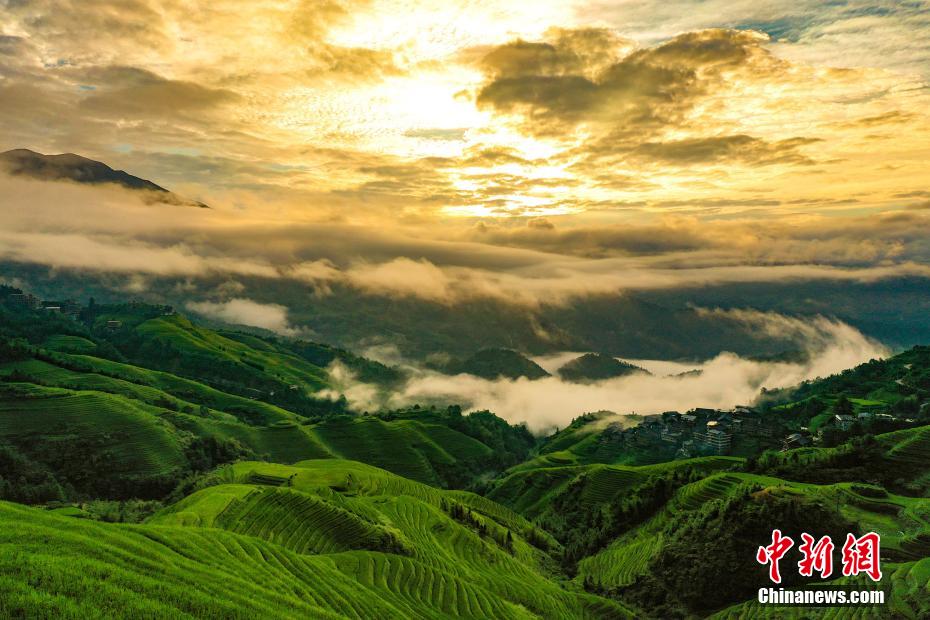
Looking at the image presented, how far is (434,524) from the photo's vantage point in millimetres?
123375

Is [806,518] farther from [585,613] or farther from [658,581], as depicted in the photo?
[585,613]

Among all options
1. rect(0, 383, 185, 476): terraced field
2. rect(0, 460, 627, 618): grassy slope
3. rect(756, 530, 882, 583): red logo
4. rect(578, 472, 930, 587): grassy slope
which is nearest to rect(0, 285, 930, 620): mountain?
rect(0, 460, 627, 618): grassy slope

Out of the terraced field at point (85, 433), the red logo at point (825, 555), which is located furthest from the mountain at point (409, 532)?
the red logo at point (825, 555)

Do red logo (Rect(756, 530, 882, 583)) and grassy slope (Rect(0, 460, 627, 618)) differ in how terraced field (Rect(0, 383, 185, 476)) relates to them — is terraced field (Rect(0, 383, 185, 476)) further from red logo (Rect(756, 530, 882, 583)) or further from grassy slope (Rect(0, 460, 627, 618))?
red logo (Rect(756, 530, 882, 583))

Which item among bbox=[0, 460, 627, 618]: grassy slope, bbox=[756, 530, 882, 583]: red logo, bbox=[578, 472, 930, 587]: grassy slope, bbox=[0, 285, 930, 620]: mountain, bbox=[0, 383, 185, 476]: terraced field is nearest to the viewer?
bbox=[0, 460, 627, 618]: grassy slope

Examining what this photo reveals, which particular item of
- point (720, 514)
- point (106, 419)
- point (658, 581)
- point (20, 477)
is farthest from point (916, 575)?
point (106, 419)

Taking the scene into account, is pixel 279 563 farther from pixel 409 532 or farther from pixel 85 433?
pixel 85 433

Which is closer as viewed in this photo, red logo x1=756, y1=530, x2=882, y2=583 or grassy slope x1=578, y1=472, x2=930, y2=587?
red logo x1=756, y1=530, x2=882, y2=583

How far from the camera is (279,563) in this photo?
2362 inches

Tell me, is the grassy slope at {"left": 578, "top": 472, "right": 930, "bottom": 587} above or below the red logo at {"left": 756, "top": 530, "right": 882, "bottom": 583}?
below

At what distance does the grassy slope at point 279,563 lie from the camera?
109ft

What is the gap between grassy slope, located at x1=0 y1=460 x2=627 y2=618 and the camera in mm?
33219

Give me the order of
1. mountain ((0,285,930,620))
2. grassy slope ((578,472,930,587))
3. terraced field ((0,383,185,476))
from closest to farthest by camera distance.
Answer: mountain ((0,285,930,620)), grassy slope ((578,472,930,587)), terraced field ((0,383,185,476))

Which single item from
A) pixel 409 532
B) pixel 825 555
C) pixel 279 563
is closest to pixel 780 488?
pixel 825 555
